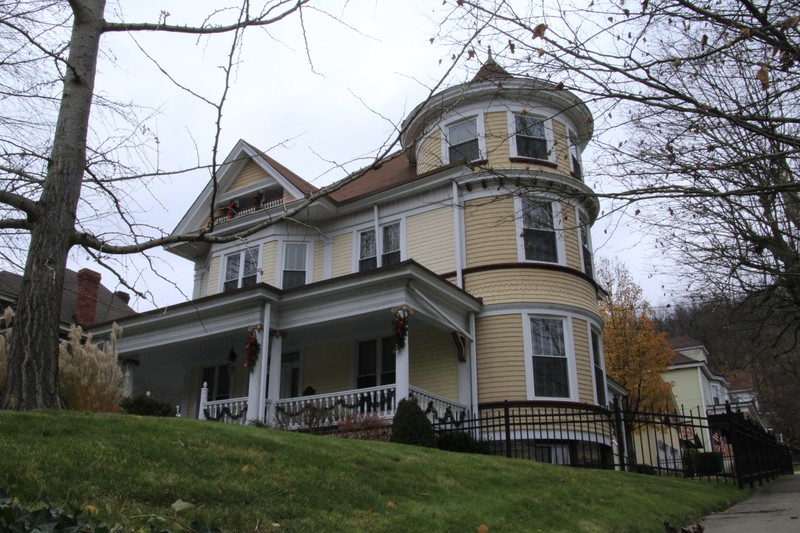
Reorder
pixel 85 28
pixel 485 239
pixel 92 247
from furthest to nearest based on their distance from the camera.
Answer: pixel 485 239 → pixel 85 28 → pixel 92 247

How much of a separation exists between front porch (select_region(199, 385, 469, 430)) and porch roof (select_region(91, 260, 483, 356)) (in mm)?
1776

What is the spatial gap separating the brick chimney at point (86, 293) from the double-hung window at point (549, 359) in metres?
16.4

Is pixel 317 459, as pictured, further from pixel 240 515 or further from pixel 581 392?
pixel 581 392

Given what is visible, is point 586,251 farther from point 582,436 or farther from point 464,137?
point 582,436

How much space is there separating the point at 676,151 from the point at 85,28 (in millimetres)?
7186

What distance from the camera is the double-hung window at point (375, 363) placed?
17.8 metres

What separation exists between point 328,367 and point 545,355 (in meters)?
6.14

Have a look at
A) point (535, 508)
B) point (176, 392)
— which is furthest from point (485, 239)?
point (176, 392)

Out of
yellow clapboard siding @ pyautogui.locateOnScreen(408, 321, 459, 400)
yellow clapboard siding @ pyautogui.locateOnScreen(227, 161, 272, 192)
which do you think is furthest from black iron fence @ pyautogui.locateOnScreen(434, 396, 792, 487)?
yellow clapboard siding @ pyautogui.locateOnScreen(227, 161, 272, 192)

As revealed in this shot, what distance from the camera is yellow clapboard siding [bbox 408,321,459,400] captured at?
55.1ft

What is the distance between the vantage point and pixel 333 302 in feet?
52.7

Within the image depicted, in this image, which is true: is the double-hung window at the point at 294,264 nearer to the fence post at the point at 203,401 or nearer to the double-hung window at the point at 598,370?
the fence post at the point at 203,401

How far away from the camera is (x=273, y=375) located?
16.2 meters

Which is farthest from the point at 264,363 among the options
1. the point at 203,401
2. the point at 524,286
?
the point at 524,286
